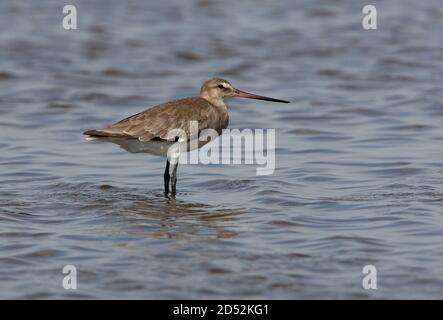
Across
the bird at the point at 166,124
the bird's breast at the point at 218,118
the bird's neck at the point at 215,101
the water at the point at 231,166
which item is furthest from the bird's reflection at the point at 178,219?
the bird's neck at the point at 215,101

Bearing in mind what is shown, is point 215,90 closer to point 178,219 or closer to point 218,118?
point 218,118

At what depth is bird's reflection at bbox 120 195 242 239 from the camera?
24.0ft

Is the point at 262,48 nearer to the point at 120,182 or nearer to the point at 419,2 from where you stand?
the point at 419,2

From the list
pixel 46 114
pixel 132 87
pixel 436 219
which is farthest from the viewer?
pixel 132 87

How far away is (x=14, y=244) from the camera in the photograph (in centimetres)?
698

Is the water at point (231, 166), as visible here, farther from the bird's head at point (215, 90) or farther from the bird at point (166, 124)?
the bird's head at point (215, 90)

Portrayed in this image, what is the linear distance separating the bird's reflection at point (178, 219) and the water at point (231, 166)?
0.10 feet

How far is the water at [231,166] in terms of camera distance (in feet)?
20.9

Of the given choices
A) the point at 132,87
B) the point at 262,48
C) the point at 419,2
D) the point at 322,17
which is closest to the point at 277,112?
the point at 132,87

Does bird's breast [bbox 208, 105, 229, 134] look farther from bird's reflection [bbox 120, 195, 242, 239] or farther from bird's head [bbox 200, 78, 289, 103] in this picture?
bird's reflection [bbox 120, 195, 242, 239]

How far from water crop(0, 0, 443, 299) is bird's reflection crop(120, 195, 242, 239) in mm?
30

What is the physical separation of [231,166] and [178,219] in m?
2.15

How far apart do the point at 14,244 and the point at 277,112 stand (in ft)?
19.8
